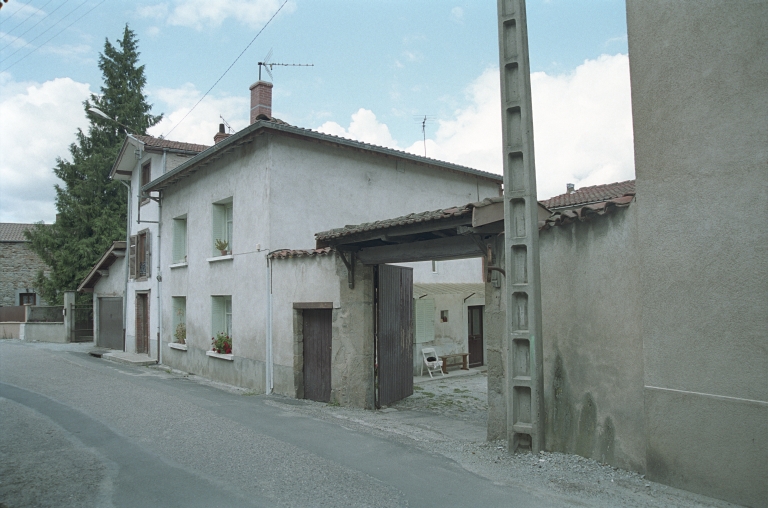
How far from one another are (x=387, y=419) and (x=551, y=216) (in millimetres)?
4601

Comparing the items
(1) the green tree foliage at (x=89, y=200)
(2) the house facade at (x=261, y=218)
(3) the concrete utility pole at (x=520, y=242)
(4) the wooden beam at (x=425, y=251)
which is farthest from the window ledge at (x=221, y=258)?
(1) the green tree foliage at (x=89, y=200)

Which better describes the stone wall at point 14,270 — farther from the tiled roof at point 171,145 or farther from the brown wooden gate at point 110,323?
the tiled roof at point 171,145


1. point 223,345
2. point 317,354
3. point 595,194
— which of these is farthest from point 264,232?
point 595,194

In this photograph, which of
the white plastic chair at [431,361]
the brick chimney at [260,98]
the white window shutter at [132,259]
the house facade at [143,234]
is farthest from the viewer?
the white window shutter at [132,259]

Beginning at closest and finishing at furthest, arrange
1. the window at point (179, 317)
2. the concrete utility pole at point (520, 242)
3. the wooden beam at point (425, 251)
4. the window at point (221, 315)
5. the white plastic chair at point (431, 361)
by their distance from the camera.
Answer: the concrete utility pole at point (520, 242) → the wooden beam at point (425, 251) → the window at point (221, 315) → the white plastic chair at point (431, 361) → the window at point (179, 317)

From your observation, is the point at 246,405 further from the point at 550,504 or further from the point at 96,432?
the point at 550,504

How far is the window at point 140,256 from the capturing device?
18906mm

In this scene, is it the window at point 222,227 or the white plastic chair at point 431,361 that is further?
the white plastic chair at point 431,361

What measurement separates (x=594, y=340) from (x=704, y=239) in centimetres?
151

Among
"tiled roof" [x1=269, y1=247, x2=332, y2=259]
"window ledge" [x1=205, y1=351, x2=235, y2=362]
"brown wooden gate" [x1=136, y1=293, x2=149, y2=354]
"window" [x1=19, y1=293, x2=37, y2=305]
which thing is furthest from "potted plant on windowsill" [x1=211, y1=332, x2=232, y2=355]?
"window" [x1=19, y1=293, x2=37, y2=305]

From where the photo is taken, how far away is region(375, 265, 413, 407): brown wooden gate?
10.5m

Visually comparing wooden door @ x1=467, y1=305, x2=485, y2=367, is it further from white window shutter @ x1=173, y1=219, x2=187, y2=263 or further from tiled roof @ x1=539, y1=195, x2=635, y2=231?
tiled roof @ x1=539, y1=195, x2=635, y2=231

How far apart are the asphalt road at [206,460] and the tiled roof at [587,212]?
273 centimetres

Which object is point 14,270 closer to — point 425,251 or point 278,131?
point 278,131
